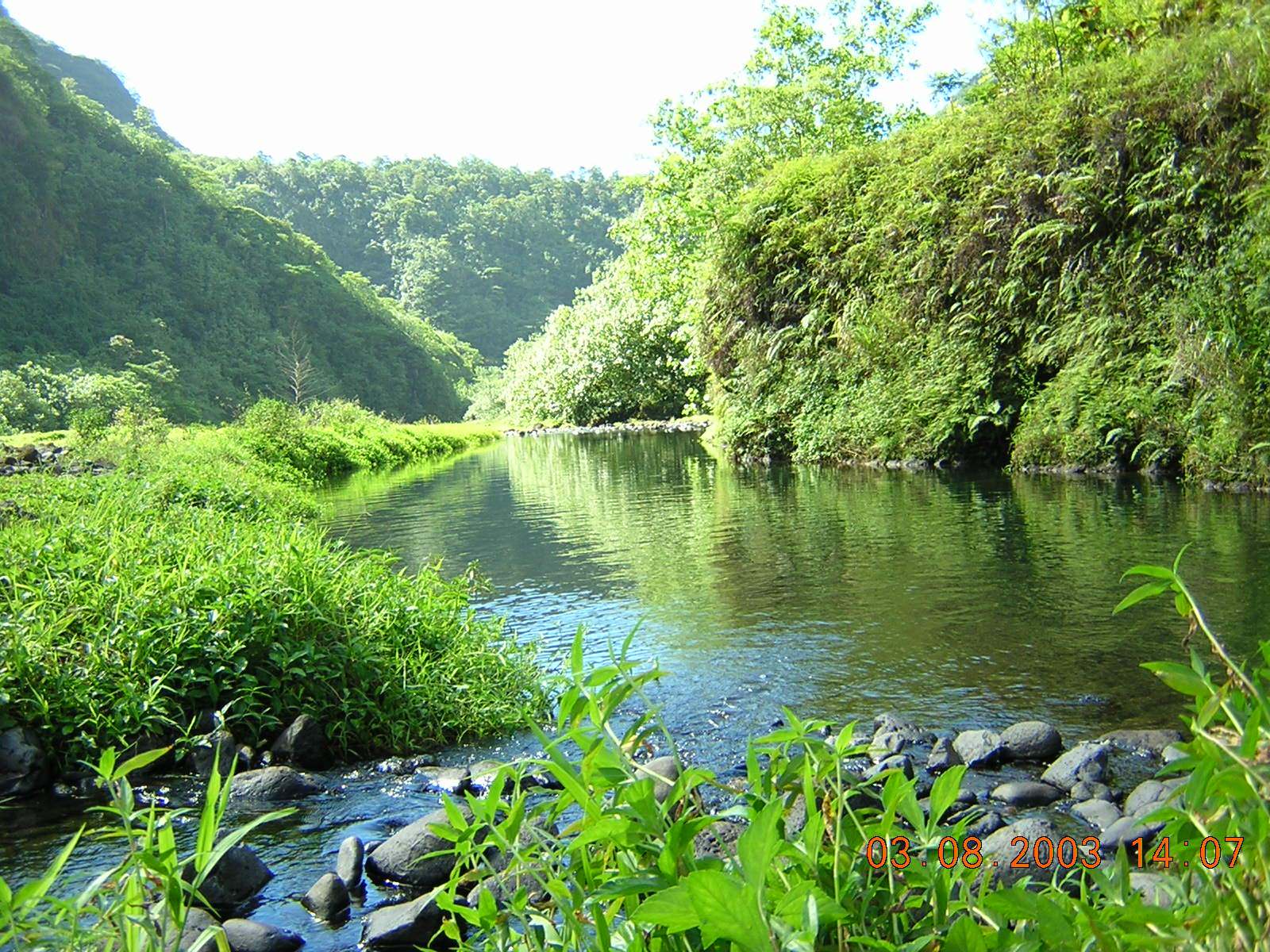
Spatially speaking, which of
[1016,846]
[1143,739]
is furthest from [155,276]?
[1016,846]

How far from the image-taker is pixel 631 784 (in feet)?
4.13

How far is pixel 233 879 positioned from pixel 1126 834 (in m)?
2.83

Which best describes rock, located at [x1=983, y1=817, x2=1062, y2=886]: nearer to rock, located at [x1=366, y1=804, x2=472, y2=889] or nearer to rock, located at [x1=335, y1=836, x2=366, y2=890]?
rock, located at [x1=366, y1=804, x2=472, y2=889]

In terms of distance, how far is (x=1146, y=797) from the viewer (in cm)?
350

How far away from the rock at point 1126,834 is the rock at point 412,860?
211 cm

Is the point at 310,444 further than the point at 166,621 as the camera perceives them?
Yes

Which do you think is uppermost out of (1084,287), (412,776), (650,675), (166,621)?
(1084,287)

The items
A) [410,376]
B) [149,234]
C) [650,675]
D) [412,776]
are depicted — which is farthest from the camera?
[410,376]

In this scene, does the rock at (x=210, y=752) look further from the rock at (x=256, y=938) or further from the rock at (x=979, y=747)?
the rock at (x=979, y=747)

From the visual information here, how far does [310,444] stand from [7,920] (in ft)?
72.2

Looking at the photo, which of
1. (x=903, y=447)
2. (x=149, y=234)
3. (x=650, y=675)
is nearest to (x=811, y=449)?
(x=903, y=447)

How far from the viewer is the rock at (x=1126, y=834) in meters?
3.17

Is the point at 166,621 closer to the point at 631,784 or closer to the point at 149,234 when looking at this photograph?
the point at 631,784

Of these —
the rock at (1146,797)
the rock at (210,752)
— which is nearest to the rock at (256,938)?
the rock at (210,752)
